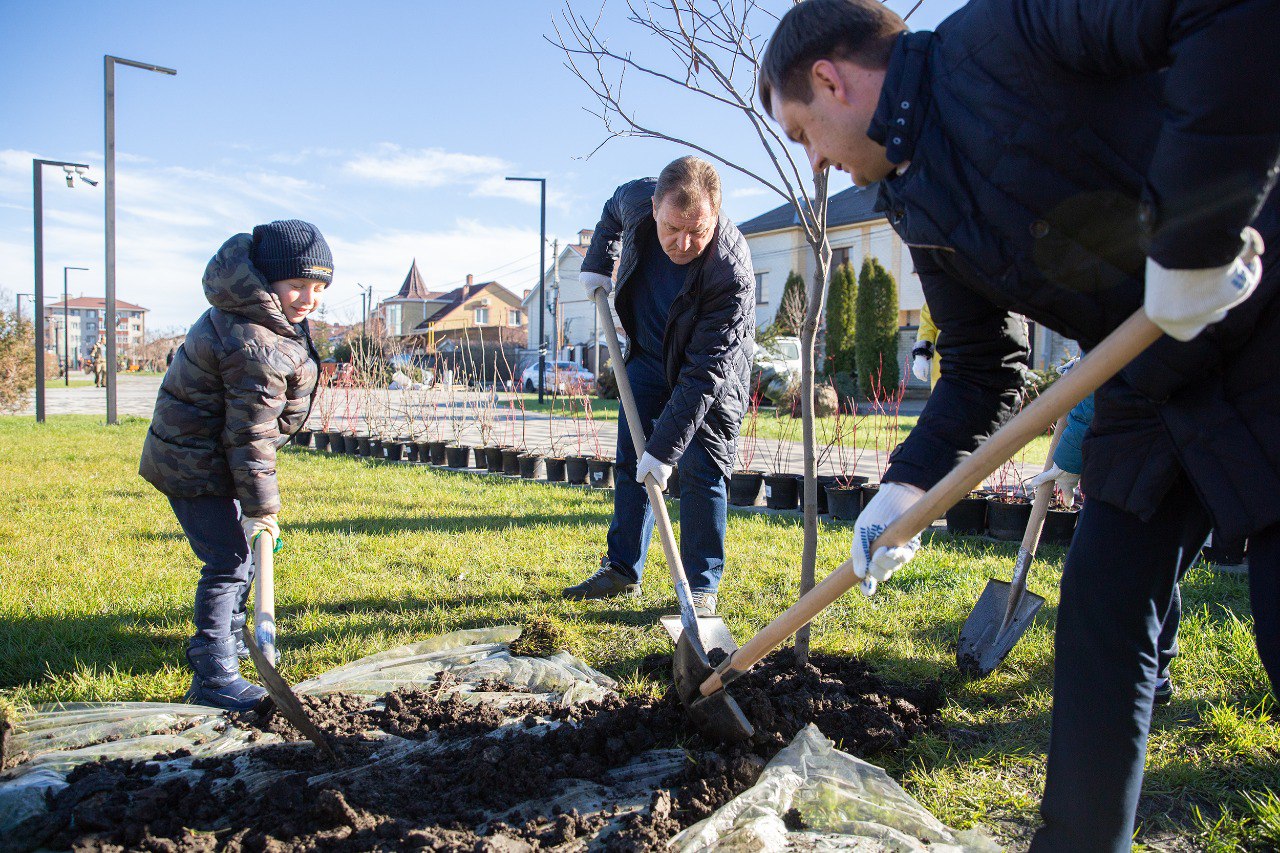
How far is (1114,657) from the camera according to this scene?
1462mm

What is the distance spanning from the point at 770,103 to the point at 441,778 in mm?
1733

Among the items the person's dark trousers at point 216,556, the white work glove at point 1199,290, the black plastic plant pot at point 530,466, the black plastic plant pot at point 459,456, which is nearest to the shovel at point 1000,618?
the white work glove at point 1199,290

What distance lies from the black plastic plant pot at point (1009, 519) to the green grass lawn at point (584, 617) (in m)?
0.23

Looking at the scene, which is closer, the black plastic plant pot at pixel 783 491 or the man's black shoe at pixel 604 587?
the man's black shoe at pixel 604 587

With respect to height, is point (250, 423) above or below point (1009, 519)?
above

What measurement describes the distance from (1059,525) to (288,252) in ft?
14.5

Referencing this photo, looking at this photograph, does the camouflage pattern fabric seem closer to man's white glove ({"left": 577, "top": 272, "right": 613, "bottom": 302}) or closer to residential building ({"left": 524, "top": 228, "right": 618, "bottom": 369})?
man's white glove ({"left": 577, "top": 272, "right": 613, "bottom": 302})

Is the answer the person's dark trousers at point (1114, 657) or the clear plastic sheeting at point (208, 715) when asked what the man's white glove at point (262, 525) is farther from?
the person's dark trousers at point (1114, 657)

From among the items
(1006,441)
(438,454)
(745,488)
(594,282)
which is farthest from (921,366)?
(438,454)

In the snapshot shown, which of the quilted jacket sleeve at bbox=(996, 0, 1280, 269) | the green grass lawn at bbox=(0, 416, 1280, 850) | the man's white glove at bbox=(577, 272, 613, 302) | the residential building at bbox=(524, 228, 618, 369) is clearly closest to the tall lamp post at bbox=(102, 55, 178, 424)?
the green grass lawn at bbox=(0, 416, 1280, 850)

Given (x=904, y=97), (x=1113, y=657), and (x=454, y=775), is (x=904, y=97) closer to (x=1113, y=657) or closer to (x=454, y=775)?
(x=1113, y=657)

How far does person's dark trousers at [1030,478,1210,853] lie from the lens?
144cm

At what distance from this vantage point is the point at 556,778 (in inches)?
81.7

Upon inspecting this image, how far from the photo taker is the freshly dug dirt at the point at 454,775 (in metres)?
1.76
